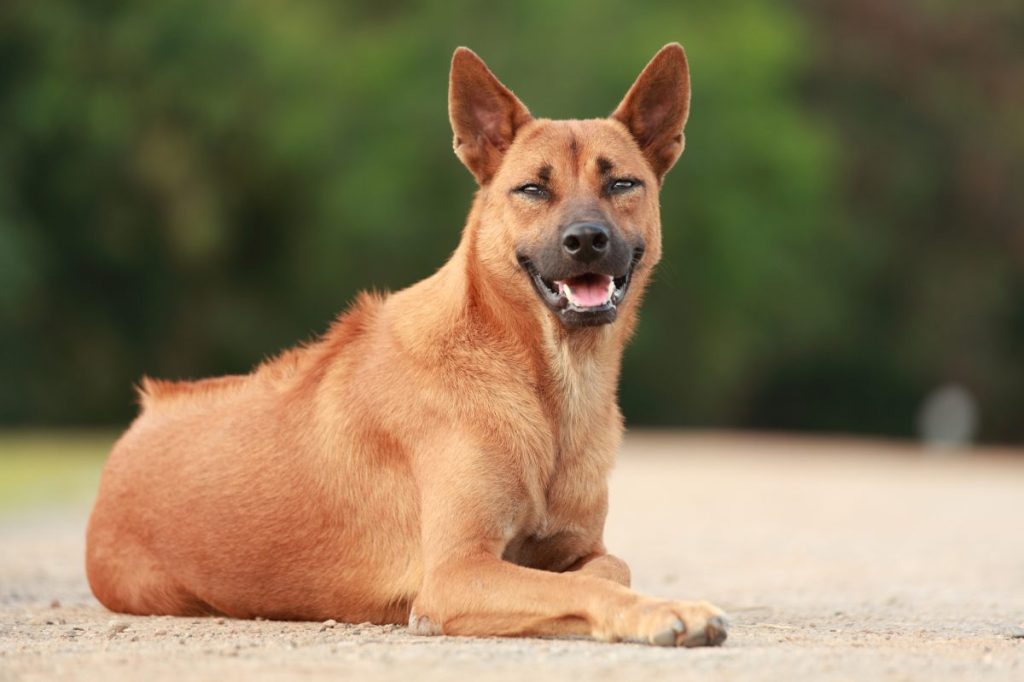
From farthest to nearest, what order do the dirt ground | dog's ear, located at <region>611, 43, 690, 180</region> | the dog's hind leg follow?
dog's ear, located at <region>611, 43, 690, 180</region> → the dog's hind leg → the dirt ground

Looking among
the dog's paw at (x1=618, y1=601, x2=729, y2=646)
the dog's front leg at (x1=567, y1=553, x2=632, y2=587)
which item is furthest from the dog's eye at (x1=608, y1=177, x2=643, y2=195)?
the dog's paw at (x1=618, y1=601, x2=729, y2=646)

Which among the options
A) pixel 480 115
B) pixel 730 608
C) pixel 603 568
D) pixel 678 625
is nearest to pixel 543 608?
pixel 678 625

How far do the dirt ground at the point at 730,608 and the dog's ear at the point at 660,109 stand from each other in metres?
2.30

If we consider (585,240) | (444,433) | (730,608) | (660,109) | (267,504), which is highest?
(660,109)

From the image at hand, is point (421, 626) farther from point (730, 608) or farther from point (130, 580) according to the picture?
point (730, 608)

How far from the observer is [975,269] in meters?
48.2

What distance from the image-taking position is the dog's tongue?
7.51 metres

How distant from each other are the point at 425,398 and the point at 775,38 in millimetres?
37572

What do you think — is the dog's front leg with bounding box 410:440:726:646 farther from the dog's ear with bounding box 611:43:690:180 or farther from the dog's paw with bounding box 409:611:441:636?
the dog's ear with bounding box 611:43:690:180

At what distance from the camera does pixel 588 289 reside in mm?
7570

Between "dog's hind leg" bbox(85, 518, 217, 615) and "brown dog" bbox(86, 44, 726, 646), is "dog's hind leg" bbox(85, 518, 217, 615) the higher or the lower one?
the lower one

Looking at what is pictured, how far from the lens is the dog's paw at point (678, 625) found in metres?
6.32

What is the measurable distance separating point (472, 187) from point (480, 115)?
99.0 feet

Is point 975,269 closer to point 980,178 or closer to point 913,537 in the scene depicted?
point 980,178
